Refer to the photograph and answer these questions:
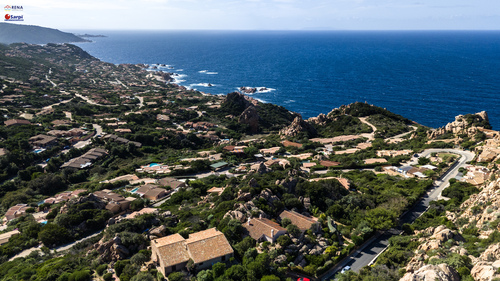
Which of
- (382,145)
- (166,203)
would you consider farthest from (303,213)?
(382,145)

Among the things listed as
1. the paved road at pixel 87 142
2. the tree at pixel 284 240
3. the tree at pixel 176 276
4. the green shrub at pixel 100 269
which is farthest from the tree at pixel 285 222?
the paved road at pixel 87 142

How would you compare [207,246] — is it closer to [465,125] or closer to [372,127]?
[465,125]

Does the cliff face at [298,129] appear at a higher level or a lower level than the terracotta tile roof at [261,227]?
lower

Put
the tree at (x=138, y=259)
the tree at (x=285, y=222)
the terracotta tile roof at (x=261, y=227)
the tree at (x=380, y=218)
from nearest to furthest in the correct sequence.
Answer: the tree at (x=138, y=259) → the terracotta tile roof at (x=261, y=227) → the tree at (x=380, y=218) → the tree at (x=285, y=222)

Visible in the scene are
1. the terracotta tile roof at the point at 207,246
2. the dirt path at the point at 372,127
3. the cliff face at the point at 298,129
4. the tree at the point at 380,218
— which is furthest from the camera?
the cliff face at the point at 298,129

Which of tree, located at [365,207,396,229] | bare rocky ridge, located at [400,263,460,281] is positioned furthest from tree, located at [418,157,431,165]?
bare rocky ridge, located at [400,263,460,281]

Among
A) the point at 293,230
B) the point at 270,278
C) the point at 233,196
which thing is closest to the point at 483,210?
the point at 293,230

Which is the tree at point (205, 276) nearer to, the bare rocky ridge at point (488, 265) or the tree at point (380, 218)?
the tree at point (380, 218)
